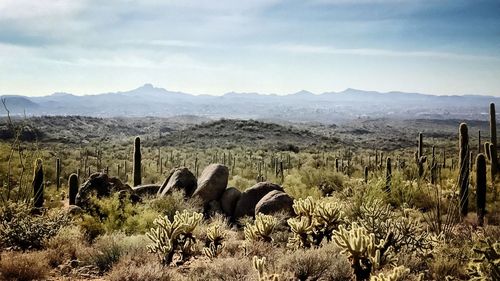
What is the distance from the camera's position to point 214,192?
19000 mm

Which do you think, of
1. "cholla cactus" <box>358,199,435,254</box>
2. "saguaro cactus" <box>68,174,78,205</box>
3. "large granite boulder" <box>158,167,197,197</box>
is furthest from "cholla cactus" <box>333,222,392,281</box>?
"saguaro cactus" <box>68,174,78,205</box>

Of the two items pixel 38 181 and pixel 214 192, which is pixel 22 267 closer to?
pixel 38 181

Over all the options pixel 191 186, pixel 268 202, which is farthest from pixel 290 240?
pixel 191 186

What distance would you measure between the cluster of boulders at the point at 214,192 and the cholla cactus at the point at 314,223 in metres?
4.39

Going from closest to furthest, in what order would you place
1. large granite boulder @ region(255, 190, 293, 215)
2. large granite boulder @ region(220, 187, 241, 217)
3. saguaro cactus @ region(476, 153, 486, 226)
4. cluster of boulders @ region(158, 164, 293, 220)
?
1. large granite boulder @ region(255, 190, 293, 215)
2. saguaro cactus @ region(476, 153, 486, 226)
3. cluster of boulders @ region(158, 164, 293, 220)
4. large granite boulder @ region(220, 187, 241, 217)

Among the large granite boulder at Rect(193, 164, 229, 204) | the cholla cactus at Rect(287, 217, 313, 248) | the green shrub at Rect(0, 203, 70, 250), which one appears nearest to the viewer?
the cholla cactus at Rect(287, 217, 313, 248)

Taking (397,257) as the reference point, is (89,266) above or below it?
below

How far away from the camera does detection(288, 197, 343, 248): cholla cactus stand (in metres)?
11.2

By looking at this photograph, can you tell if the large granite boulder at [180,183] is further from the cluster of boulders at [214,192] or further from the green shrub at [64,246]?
the green shrub at [64,246]

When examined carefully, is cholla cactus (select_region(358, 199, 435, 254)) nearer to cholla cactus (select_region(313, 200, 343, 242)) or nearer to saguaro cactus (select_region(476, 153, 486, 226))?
cholla cactus (select_region(313, 200, 343, 242))

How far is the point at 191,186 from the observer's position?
19.8 meters

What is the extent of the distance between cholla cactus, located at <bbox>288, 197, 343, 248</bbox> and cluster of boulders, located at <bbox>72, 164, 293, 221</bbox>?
14.4 feet

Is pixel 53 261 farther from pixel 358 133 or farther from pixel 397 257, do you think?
pixel 358 133

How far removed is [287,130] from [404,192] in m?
65.6
